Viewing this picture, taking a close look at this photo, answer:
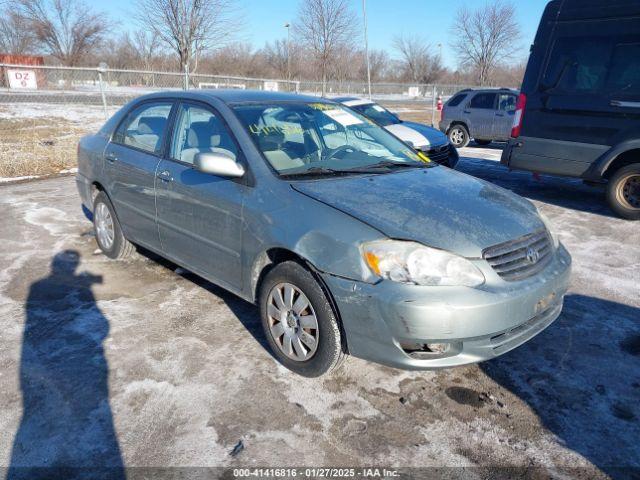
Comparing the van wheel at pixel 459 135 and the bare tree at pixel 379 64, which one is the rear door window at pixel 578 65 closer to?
the van wheel at pixel 459 135

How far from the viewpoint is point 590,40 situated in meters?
6.01

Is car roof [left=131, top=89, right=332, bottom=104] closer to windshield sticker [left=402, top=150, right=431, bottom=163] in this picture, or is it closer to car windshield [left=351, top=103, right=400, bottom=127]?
windshield sticker [left=402, top=150, right=431, bottom=163]

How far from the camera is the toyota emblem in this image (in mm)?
2799

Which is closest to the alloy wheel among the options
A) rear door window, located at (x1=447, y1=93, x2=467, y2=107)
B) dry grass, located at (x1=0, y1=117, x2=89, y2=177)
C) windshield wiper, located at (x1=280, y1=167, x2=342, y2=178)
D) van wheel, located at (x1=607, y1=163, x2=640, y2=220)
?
rear door window, located at (x1=447, y1=93, x2=467, y2=107)

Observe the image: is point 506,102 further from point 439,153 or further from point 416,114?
point 416,114

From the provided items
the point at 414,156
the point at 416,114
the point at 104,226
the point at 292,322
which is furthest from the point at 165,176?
the point at 416,114

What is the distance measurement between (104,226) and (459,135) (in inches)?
432

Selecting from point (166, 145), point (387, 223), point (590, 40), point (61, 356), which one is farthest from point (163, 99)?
point (590, 40)

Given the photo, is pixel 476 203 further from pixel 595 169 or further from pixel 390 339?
pixel 595 169

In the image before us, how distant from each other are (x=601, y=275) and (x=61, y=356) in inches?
178

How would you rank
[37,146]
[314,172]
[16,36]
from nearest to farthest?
[314,172] → [37,146] → [16,36]

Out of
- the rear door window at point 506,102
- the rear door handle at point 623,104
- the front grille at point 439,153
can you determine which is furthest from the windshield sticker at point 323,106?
the rear door window at point 506,102

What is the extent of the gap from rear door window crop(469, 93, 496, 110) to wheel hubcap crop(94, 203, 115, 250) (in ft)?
35.9

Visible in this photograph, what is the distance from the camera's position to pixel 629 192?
6.24 m
